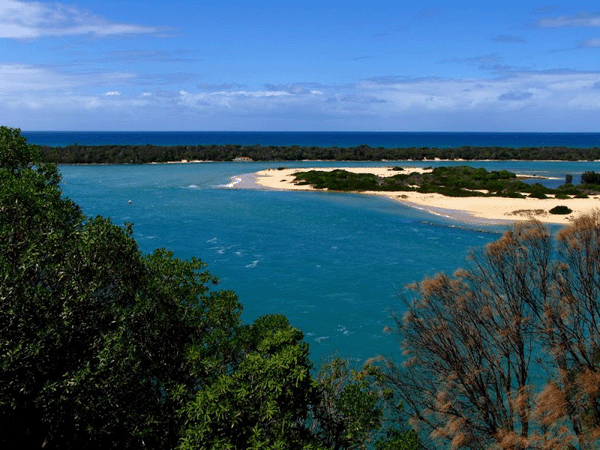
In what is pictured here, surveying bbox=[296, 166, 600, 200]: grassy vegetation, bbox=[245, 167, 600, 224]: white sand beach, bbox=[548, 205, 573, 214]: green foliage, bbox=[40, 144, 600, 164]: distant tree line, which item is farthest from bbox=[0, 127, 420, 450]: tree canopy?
bbox=[40, 144, 600, 164]: distant tree line

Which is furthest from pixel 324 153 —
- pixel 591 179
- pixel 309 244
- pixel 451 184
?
pixel 309 244

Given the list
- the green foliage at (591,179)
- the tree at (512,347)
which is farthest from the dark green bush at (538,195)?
the tree at (512,347)

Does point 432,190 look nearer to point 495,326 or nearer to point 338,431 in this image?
point 495,326

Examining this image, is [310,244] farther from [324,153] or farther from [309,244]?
[324,153]

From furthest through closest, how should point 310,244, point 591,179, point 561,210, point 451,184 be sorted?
1. point 451,184
2. point 591,179
3. point 561,210
4. point 310,244

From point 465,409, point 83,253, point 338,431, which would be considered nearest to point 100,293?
point 83,253

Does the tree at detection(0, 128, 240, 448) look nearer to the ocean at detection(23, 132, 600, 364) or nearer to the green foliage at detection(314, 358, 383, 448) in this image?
the green foliage at detection(314, 358, 383, 448)
